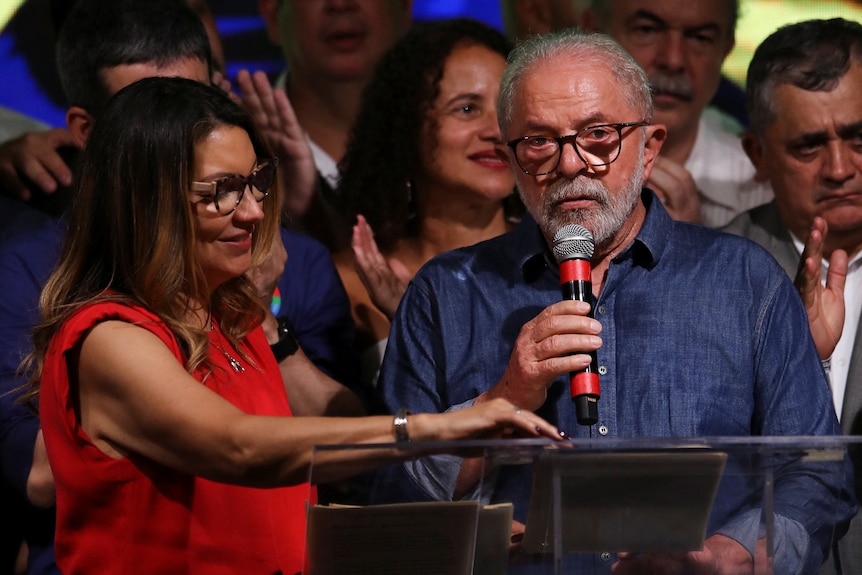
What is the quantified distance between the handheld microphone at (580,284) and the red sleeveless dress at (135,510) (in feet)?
1.97

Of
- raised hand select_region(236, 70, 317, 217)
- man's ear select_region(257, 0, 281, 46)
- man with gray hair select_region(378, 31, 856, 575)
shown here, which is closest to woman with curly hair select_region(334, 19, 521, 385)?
raised hand select_region(236, 70, 317, 217)

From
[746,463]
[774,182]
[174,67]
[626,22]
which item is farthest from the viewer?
[626,22]

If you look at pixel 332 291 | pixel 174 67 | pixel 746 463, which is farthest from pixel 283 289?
pixel 746 463

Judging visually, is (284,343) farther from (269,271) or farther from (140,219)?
(140,219)

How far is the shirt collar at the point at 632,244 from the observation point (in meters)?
2.66

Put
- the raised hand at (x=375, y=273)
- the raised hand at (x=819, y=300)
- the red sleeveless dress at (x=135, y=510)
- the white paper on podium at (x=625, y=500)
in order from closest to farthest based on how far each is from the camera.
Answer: the white paper on podium at (x=625, y=500) < the red sleeveless dress at (x=135, y=510) < the raised hand at (x=819, y=300) < the raised hand at (x=375, y=273)

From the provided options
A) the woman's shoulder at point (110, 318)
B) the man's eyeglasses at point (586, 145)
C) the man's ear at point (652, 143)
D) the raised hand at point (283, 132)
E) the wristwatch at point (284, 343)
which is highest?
the raised hand at point (283, 132)

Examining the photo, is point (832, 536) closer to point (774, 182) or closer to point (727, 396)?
point (727, 396)

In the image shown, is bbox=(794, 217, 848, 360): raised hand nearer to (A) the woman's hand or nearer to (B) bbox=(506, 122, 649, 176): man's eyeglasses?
(B) bbox=(506, 122, 649, 176): man's eyeglasses

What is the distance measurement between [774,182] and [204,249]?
6.33ft

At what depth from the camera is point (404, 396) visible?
2666 mm

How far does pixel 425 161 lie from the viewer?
12.1 feet

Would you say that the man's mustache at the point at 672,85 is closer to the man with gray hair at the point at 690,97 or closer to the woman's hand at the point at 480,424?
the man with gray hair at the point at 690,97

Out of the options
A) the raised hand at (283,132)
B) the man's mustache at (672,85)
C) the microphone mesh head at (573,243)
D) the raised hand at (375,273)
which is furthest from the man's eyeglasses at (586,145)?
the man's mustache at (672,85)
